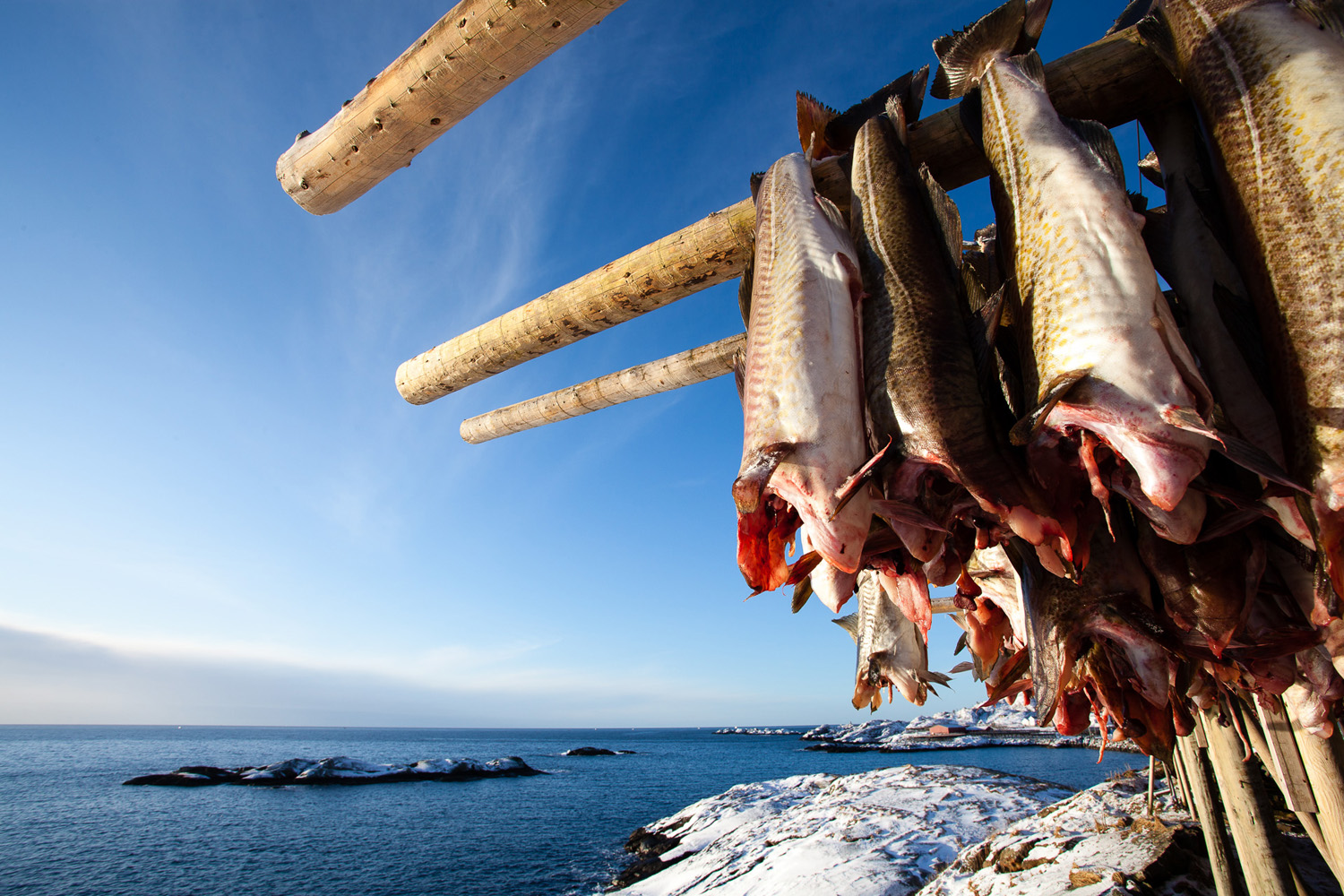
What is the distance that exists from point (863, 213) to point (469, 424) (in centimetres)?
401

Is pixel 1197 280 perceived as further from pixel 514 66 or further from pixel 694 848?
pixel 694 848

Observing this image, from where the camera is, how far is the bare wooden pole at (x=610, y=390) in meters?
4.17

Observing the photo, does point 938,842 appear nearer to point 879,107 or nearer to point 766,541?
point 766,541

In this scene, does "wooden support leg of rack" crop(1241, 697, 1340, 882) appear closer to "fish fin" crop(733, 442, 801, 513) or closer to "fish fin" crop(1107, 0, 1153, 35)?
"fish fin" crop(1107, 0, 1153, 35)

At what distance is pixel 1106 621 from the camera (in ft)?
4.95

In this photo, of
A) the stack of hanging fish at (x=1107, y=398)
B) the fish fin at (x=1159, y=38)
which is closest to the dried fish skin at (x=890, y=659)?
the stack of hanging fish at (x=1107, y=398)

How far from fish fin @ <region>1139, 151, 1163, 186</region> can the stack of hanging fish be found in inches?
7.8

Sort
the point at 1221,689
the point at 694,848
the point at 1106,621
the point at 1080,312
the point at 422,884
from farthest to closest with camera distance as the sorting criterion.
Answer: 1. the point at 422,884
2. the point at 694,848
3. the point at 1221,689
4. the point at 1106,621
5. the point at 1080,312

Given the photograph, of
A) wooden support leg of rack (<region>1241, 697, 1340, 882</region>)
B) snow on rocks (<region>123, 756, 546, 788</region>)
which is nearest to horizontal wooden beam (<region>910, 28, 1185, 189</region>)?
wooden support leg of rack (<region>1241, 697, 1340, 882</region>)

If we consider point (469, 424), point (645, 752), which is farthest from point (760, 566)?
A: point (645, 752)

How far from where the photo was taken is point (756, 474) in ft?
4.76

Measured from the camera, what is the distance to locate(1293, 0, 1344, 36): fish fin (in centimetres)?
156

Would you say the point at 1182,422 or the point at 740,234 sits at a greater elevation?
the point at 740,234

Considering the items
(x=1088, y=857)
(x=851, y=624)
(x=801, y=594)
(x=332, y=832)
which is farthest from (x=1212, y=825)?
(x=332, y=832)
